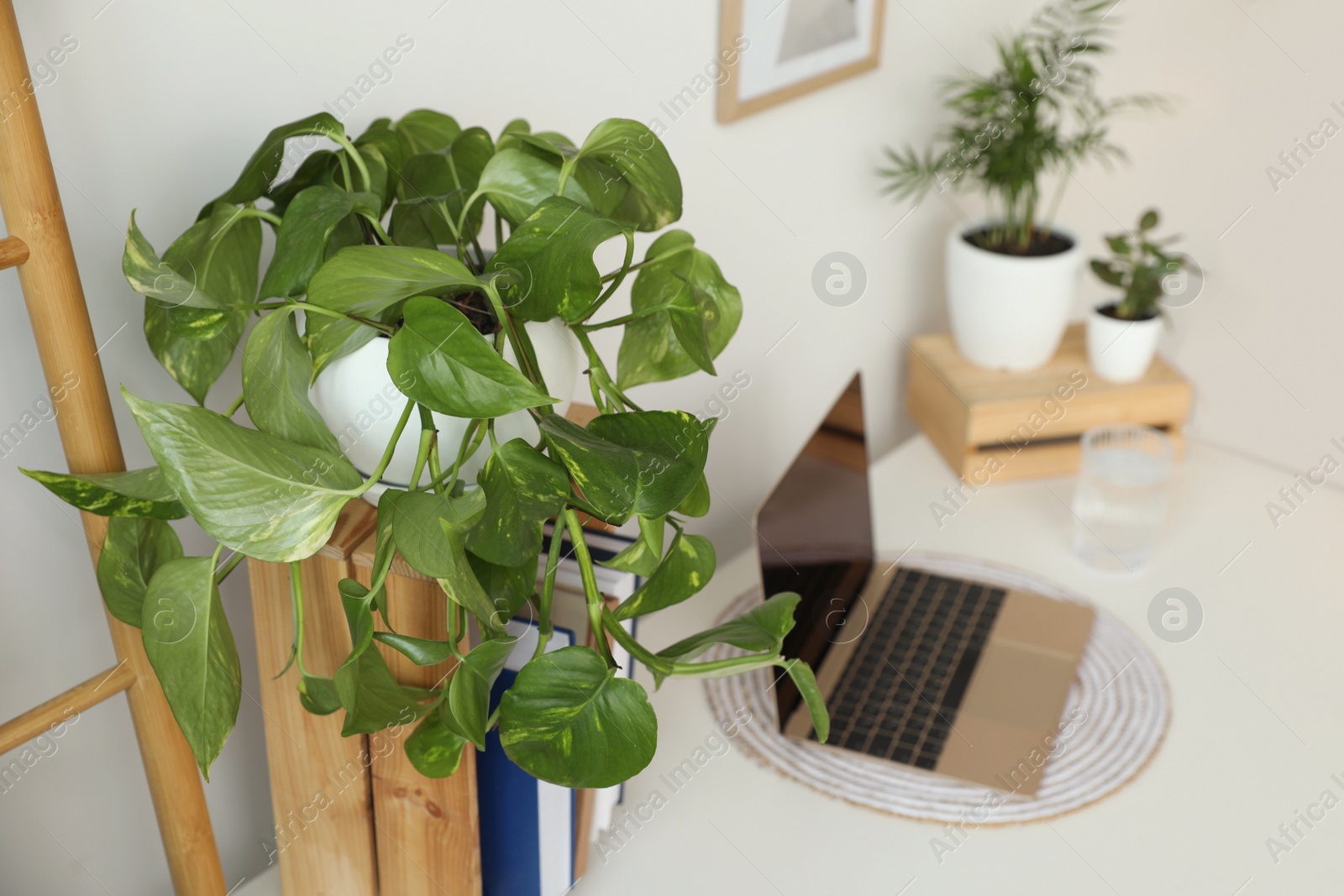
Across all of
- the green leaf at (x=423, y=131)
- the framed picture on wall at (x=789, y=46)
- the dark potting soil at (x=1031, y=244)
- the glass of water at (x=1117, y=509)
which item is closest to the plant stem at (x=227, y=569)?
the green leaf at (x=423, y=131)


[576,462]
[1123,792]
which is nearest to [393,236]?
[576,462]

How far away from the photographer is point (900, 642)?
1.17m

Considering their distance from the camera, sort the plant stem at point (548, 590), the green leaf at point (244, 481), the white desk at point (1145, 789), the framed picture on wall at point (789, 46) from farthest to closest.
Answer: the framed picture on wall at point (789, 46) → the white desk at point (1145, 789) → the plant stem at point (548, 590) → the green leaf at point (244, 481)

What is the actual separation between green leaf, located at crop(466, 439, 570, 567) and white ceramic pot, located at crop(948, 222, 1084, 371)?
1.04 meters

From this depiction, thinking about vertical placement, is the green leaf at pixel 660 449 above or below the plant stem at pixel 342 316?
below

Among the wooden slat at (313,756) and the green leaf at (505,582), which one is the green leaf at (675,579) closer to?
the green leaf at (505,582)

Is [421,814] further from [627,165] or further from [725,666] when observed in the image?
[627,165]

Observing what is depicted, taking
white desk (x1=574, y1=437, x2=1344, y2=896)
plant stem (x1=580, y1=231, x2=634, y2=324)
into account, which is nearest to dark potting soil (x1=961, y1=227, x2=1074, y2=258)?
white desk (x1=574, y1=437, x2=1344, y2=896)

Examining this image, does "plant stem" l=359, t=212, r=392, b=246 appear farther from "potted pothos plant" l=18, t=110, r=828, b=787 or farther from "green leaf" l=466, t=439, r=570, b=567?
"green leaf" l=466, t=439, r=570, b=567

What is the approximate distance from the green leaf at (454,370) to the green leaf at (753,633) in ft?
0.71

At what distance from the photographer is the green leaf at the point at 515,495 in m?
0.55

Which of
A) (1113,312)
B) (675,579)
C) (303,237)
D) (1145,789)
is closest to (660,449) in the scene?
(675,579)

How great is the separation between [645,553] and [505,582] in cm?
9

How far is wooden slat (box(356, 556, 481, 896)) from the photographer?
0.69 metres
